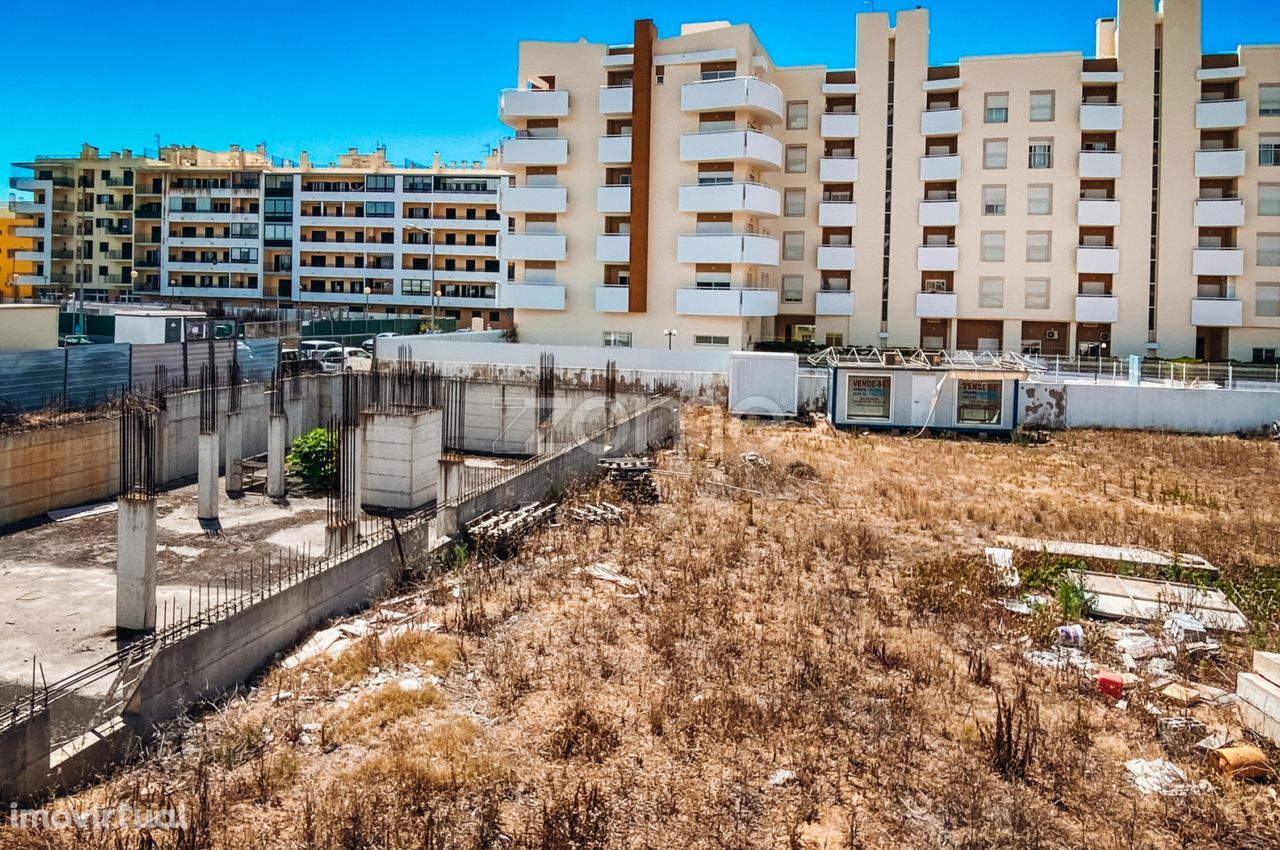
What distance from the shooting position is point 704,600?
46.0 ft

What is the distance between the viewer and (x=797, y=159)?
1893 inches

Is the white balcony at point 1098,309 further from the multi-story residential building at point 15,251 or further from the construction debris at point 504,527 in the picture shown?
the multi-story residential building at point 15,251

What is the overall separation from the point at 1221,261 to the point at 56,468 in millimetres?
45664

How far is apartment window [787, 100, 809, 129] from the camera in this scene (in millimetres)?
47812

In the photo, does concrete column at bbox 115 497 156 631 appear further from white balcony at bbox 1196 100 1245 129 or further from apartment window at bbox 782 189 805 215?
white balcony at bbox 1196 100 1245 129

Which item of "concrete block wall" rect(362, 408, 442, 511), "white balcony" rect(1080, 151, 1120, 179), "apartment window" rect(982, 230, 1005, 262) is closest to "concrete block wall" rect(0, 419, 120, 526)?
"concrete block wall" rect(362, 408, 442, 511)

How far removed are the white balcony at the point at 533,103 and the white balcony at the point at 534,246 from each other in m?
5.73

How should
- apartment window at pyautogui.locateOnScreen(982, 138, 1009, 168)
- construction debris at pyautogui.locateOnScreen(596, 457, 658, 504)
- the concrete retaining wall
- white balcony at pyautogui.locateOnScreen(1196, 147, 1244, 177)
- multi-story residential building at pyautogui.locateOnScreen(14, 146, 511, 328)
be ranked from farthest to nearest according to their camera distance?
1. multi-story residential building at pyautogui.locateOnScreen(14, 146, 511, 328)
2. apartment window at pyautogui.locateOnScreen(982, 138, 1009, 168)
3. white balcony at pyautogui.locateOnScreen(1196, 147, 1244, 177)
4. the concrete retaining wall
5. construction debris at pyautogui.locateOnScreen(596, 457, 658, 504)

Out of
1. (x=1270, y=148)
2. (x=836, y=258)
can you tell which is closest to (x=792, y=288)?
(x=836, y=258)

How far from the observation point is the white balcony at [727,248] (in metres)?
43.7

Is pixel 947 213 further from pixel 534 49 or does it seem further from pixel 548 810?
pixel 548 810

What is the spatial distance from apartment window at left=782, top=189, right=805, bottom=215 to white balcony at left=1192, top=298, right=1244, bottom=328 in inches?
729

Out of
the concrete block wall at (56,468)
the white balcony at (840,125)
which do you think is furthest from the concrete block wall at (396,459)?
the white balcony at (840,125)

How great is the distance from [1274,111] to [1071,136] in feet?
28.7
